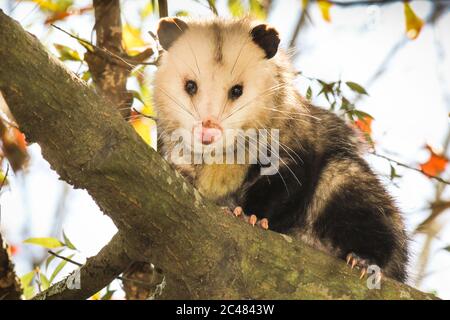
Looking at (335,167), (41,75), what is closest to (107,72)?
(335,167)

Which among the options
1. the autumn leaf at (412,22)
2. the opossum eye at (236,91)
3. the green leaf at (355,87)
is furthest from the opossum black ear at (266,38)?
the autumn leaf at (412,22)

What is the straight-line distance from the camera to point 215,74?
8.59 ft

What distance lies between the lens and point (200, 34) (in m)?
2.80

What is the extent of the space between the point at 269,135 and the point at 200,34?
1.86ft

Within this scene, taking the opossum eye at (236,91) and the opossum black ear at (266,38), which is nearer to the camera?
the opossum eye at (236,91)

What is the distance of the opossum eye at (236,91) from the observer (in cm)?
264

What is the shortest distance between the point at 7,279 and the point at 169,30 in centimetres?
146

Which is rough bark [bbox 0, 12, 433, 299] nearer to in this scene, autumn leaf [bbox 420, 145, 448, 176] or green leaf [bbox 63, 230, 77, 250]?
green leaf [bbox 63, 230, 77, 250]

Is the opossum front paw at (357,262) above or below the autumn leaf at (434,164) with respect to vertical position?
below

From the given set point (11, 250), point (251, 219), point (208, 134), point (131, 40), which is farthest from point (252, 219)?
point (11, 250)

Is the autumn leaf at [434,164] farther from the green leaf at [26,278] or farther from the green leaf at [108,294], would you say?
the green leaf at [26,278]

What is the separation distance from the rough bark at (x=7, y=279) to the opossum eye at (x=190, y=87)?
1172mm

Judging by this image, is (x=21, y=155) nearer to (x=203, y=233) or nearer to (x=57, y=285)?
(x=57, y=285)

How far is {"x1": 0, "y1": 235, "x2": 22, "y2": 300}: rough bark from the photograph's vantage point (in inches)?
116
